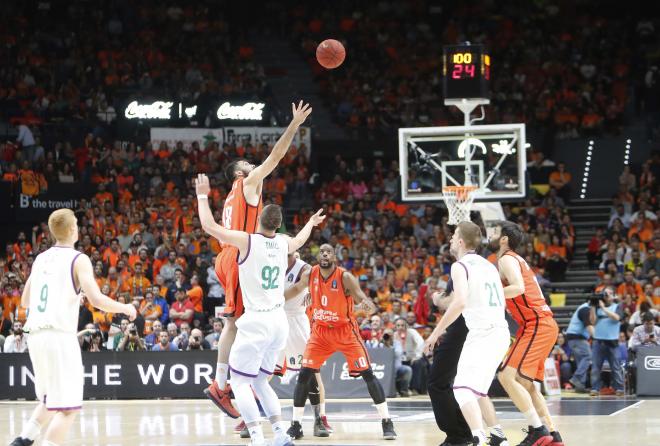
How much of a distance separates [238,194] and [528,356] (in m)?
3.09

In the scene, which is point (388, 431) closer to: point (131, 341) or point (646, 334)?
point (646, 334)

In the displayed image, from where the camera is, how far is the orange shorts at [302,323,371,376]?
1204 centimetres

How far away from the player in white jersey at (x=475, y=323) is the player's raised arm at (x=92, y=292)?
8.39 feet

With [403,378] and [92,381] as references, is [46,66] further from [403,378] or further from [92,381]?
[403,378]

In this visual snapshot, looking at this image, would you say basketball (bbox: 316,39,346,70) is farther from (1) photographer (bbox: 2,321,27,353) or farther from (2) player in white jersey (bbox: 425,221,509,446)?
(1) photographer (bbox: 2,321,27,353)

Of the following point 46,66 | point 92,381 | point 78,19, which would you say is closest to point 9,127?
point 46,66

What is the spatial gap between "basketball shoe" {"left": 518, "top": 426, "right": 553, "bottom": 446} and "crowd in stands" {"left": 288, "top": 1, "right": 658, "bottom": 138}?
712 inches

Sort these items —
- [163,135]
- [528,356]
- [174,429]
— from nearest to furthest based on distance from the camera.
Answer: [528,356]
[174,429]
[163,135]

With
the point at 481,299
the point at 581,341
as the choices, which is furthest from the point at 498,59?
the point at 481,299

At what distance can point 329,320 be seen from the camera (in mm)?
12109

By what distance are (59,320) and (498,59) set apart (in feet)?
76.0

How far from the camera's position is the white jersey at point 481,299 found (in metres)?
9.73

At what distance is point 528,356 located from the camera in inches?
408

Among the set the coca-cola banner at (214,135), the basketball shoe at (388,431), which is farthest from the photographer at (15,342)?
the basketball shoe at (388,431)
